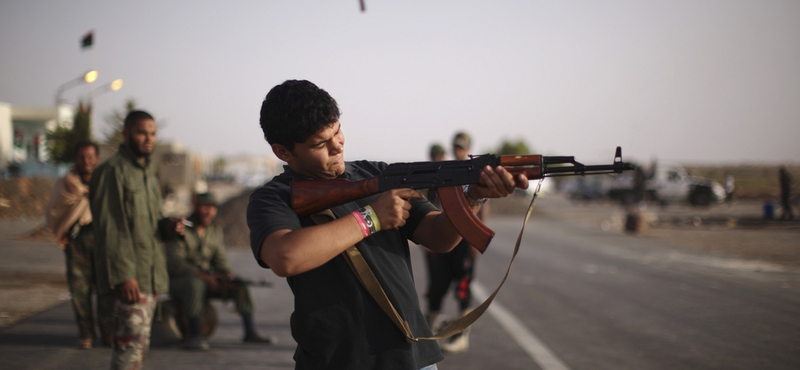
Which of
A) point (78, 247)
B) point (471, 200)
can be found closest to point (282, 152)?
point (471, 200)

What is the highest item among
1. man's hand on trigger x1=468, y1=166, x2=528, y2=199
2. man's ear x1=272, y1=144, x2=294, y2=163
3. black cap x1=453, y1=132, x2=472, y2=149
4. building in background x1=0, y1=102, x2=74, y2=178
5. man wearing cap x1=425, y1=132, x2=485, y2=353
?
building in background x1=0, y1=102, x2=74, y2=178

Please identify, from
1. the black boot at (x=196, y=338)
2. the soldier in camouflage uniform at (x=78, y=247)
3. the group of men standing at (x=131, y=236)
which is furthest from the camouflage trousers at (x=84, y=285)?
the group of men standing at (x=131, y=236)

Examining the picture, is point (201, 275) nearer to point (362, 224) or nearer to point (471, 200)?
point (471, 200)

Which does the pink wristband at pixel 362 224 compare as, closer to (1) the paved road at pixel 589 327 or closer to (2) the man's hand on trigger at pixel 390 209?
(2) the man's hand on trigger at pixel 390 209

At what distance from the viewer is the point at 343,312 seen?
2.32 meters

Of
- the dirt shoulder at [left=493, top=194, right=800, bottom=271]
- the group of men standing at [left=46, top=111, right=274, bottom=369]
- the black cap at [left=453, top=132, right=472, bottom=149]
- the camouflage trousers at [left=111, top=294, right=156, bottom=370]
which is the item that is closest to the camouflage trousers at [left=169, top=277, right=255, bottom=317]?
the group of men standing at [left=46, top=111, right=274, bottom=369]

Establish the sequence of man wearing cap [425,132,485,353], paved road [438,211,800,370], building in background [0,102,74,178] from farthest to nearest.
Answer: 1. building in background [0,102,74,178]
2. man wearing cap [425,132,485,353]
3. paved road [438,211,800,370]

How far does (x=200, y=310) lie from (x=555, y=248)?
1308 cm

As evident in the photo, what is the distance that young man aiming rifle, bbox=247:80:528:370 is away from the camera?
2236mm

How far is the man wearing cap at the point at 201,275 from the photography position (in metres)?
6.84

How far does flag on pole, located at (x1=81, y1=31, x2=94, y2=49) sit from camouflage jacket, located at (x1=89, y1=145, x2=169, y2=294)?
62.1ft

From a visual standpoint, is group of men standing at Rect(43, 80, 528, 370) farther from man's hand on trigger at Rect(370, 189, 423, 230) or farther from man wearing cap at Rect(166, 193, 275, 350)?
man wearing cap at Rect(166, 193, 275, 350)

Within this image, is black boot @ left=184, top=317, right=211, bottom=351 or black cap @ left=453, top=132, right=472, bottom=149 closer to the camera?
black boot @ left=184, top=317, right=211, bottom=351

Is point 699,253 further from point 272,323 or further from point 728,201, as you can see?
point 728,201
